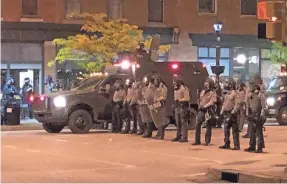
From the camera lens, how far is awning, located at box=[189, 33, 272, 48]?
39.7 m

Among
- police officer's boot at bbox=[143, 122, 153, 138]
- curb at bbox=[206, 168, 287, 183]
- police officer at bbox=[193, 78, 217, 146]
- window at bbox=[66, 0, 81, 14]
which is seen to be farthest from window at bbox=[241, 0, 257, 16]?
curb at bbox=[206, 168, 287, 183]

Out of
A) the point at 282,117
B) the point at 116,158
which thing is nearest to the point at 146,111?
the point at 116,158

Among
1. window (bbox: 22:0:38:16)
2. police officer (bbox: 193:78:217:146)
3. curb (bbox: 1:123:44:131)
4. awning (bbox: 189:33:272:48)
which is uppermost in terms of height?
window (bbox: 22:0:38:16)

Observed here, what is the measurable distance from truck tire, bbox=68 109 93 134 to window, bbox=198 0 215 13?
16318 millimetres

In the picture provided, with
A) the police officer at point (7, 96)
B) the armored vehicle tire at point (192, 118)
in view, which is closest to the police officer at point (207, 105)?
the armored vehicle tire at point (192, 118)

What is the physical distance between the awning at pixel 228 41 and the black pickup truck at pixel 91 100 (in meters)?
12.5

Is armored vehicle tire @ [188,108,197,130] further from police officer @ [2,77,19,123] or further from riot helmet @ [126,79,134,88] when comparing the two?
police officer @ [2,77,19,123]

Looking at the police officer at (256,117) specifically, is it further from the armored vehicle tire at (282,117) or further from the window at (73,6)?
the window at (73,6)

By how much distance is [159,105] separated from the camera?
73.9ft

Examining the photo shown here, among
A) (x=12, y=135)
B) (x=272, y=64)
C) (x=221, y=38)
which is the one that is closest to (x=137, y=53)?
(x=12, y=135)

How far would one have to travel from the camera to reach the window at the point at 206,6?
40031 millimetres

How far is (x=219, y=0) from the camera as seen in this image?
40.3 metres

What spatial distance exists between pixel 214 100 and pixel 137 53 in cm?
677

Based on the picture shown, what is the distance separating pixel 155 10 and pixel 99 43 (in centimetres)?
602
